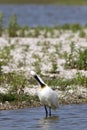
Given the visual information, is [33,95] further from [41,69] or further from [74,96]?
[41,69]

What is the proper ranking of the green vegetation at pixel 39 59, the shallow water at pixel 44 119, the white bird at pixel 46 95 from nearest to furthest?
the shallow water at pixel 44 119, the white bird at pixel 46 95, the green vegetation at pixel 39 59

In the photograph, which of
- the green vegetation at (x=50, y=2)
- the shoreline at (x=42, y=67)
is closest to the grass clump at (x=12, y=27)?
the shoreline at (x=42, y=67)

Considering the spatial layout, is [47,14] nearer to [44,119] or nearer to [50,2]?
[50,2]

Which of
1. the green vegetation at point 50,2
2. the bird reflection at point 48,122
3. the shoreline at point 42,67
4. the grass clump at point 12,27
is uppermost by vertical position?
the green vegetation at point 50,2

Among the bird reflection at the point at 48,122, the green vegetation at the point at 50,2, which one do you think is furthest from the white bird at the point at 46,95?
the green vegetation at the point at 50,2

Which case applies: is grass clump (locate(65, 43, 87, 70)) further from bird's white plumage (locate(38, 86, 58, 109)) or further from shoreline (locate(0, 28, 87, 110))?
bird's white plumage (locate(38, 86, 58, 109))

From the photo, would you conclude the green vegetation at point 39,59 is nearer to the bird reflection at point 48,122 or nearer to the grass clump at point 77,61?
the grass clump at point 77,61

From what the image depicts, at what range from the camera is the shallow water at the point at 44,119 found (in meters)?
11.4

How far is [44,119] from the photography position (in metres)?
12.2

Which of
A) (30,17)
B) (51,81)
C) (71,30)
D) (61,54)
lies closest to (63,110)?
(51,81)

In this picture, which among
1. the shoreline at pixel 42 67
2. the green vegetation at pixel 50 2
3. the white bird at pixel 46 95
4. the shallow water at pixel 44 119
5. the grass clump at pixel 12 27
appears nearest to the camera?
the shallow water at pixel 44 119

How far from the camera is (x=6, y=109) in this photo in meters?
13.0

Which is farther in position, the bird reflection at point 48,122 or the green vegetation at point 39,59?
the green vegetation at point 39,59

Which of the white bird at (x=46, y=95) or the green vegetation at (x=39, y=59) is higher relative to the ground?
the green vegetation at (x=39, y=59)
